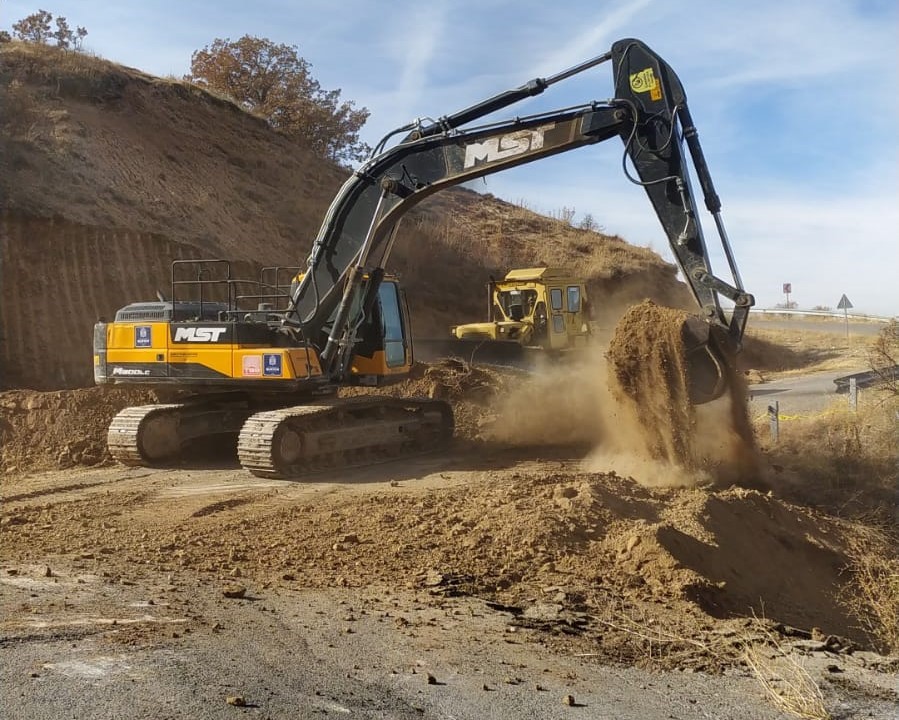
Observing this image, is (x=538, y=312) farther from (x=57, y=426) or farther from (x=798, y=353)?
(x=798, y=353)

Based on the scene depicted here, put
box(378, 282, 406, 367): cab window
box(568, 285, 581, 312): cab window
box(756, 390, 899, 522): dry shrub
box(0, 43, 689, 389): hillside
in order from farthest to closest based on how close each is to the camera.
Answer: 1. box(568, 285, 581, 312): cab window
2. box(0, 43, 689, 389): hillside
3. box(378, 282, 406, 367): cab window
4. box(756, 390, 899, 522): dry shrub

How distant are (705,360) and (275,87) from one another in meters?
26.8

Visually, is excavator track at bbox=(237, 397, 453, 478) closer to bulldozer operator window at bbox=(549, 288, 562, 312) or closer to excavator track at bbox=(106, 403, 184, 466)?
excavator track at bbox=(106, 403, 184, 466)

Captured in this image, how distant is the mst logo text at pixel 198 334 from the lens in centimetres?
1098

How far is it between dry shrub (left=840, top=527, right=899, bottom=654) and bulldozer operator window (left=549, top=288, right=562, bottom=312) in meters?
11.9

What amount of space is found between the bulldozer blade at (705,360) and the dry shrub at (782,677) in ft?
13.4

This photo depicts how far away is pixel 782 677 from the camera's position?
4.61 metres

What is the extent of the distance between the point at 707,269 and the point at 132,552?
607 cm

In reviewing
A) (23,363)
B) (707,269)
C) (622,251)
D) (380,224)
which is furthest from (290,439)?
(622,251)

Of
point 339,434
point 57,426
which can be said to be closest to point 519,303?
point 339,434

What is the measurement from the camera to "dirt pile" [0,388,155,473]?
12023 mm

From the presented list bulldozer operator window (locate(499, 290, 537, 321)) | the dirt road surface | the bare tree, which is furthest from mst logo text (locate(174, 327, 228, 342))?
bulldozer operator window (locate(499, 290, 537, 321))

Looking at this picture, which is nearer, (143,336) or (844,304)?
(143,336)

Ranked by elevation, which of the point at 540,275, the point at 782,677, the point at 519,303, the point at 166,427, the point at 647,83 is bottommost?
the point at 782,677
